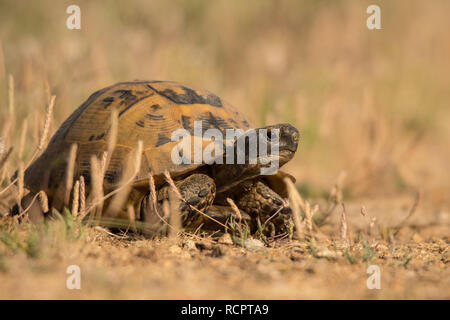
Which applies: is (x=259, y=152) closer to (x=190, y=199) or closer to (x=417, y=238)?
(x=190, y=199)

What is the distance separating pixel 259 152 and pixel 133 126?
90cm

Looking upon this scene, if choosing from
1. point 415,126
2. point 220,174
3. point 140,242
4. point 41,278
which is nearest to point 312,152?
point 415,126

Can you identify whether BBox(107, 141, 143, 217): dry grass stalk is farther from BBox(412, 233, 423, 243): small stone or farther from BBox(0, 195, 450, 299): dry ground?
BBox(412, 233, 423, 243): small stone

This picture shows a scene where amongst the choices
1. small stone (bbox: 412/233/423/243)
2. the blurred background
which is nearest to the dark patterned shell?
the blurred background

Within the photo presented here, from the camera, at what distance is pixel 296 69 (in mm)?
8539

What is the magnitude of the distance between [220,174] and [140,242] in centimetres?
71

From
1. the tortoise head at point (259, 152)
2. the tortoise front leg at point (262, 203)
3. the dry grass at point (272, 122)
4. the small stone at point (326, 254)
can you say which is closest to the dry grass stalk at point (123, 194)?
the dry grass at point (272, 122)

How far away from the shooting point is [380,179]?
6.33m

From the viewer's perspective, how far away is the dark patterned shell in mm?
3098

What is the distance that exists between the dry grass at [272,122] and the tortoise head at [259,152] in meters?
0.38

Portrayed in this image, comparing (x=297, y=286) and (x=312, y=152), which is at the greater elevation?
(x=312, y=152)

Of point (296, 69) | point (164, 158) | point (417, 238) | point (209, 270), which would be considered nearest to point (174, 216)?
point (164, 158)

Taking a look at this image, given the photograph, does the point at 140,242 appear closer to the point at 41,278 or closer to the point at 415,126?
the point at 41,278

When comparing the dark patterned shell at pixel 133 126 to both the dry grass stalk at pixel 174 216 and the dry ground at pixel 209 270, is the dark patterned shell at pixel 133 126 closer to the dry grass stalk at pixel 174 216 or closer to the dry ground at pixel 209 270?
the dry grass stalk at pixel 174 216
